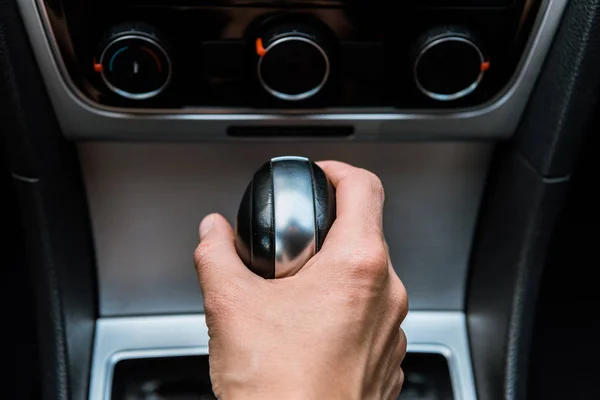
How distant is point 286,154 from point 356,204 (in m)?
0.25

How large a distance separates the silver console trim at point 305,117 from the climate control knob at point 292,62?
0.03 metres

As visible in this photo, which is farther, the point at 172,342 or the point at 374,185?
the point at 172,342

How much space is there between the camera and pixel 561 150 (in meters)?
0.71

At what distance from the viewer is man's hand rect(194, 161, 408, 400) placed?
421 millimetres

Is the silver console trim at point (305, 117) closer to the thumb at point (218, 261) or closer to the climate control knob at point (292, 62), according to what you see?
the climate control knob at point (292, 62)

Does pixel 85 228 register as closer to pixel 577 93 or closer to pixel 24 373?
pixel 24 373

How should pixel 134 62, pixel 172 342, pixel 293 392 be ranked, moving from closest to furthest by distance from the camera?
1. pixel 293 392
2. pixel 134 62
3. pixel 172 342

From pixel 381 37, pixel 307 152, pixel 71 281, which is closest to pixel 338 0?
pixel 381 37

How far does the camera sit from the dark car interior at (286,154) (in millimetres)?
660

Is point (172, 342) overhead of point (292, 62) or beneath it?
beneath

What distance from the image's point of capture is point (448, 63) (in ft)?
2.22

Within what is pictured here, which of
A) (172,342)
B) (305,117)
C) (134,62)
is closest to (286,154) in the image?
(305,117)

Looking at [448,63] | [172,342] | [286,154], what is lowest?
[172,342]

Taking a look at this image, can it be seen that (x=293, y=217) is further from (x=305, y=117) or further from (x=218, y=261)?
(x=305, y=117)
